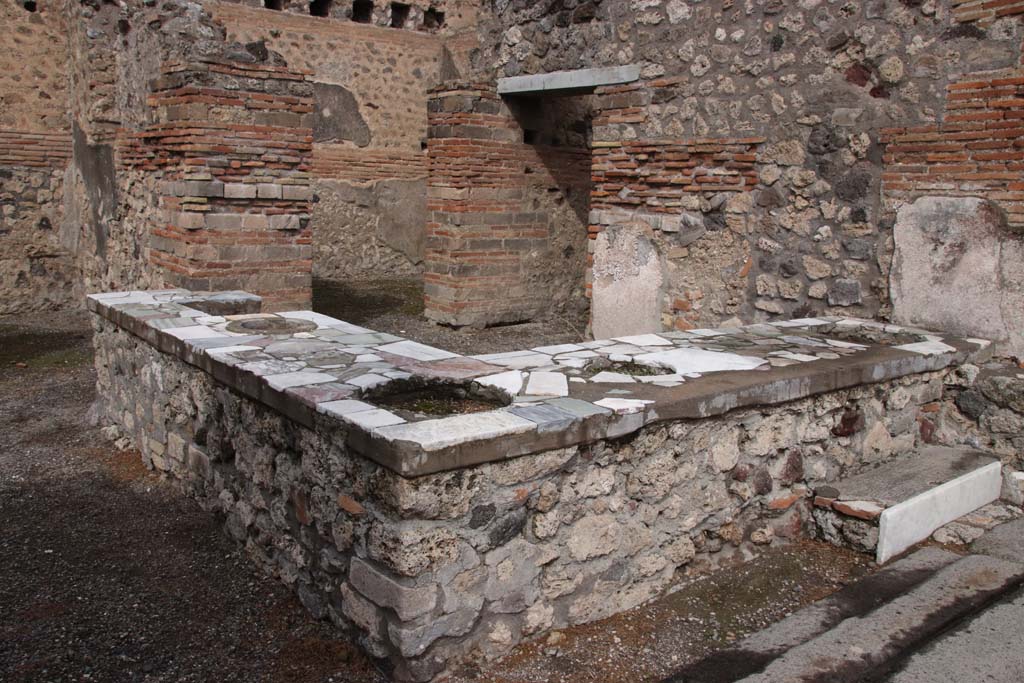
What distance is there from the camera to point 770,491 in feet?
12.3

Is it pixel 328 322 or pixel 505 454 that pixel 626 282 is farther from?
pixel 505 454

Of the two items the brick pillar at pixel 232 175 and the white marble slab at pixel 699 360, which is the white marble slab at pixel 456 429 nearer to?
the white marble slab at pixel 699 360

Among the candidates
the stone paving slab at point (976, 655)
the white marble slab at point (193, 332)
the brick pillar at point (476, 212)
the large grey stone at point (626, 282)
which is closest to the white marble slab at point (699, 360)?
the stone paving slab at point (976, 655)

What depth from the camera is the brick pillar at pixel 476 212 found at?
8.71m

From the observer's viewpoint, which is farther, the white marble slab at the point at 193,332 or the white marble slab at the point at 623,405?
the white marble slab at the point at 193,332

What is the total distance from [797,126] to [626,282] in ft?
5.50

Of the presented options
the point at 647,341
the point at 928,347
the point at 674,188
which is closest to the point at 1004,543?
the point at 928,347

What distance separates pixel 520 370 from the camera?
3699 mm

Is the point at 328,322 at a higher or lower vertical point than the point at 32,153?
lower

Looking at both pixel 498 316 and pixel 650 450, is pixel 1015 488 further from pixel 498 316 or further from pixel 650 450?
pixel 498 316

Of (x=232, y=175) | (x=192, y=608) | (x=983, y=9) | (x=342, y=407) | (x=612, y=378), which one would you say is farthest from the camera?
(x=232, y=175)

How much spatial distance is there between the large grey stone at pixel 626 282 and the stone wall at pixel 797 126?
0.38 feet

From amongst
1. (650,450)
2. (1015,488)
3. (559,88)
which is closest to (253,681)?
(650,450)

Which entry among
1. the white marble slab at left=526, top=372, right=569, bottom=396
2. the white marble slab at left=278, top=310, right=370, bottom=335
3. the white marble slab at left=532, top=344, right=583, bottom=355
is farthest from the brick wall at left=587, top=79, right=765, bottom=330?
the white marble slab at left=526, top=372, right=569, bottom=396
